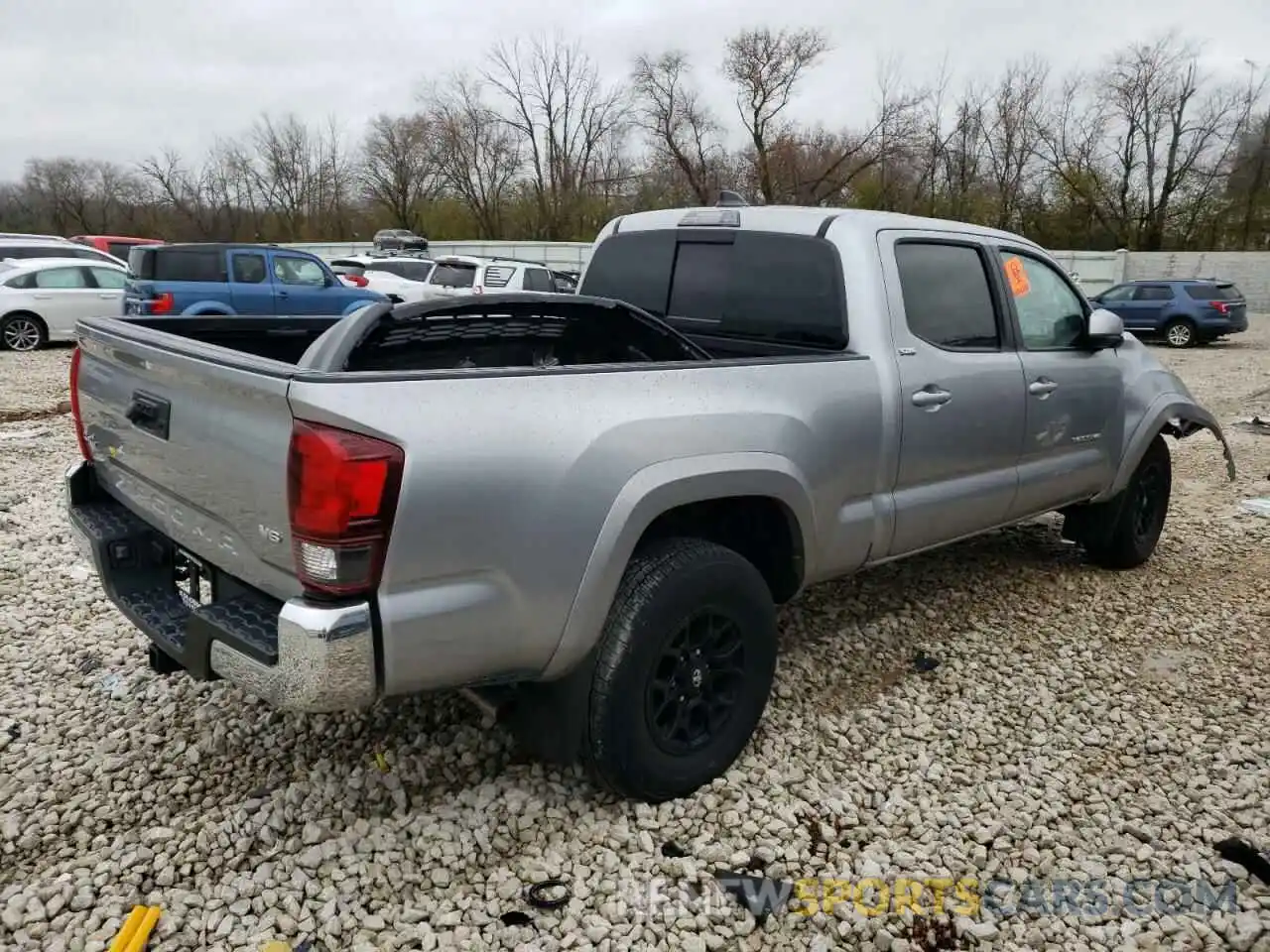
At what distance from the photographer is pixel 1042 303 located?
4.48 metres

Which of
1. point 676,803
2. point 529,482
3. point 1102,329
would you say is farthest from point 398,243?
point 529,482

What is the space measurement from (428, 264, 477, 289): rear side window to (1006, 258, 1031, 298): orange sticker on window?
50.1 ft

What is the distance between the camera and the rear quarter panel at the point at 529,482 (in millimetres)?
2189

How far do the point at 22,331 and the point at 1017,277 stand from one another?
595 inches

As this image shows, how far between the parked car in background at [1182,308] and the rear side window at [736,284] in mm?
18705

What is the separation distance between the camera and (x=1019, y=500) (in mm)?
4250

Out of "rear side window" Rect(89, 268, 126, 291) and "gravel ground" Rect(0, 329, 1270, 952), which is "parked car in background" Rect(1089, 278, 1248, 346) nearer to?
"gravel ground" Rect(0, 329, 1270, 952)

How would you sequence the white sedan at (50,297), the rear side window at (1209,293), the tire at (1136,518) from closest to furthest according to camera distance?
1. the tire at (1136,518)
2. the white sedan at (50,297)
3. the rear side window at (1209,293)

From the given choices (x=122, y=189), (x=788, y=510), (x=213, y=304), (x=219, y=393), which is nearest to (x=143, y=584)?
(x=219, y=393)

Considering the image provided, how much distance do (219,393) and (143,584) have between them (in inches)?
37.3

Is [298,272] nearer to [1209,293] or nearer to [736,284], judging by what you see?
[736,284]

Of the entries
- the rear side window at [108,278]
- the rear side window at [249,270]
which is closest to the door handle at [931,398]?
the rear side window at [249,270]

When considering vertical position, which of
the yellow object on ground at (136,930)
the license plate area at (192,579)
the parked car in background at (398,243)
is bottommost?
the yellow object on ground at (136,930)

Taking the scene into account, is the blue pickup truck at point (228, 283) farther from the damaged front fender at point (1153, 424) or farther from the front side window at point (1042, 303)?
the damaged front fender at point (1153, 424)
